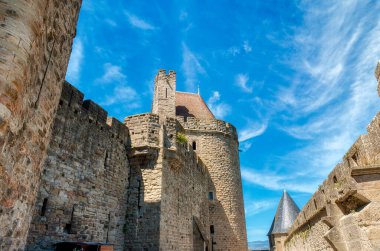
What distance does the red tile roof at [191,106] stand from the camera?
20.4 m

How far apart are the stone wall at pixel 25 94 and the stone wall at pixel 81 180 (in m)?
2.18

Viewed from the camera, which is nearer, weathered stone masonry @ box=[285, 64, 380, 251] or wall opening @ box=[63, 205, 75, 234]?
weathered stone masonry @ box=[285, 64, 380, 251]

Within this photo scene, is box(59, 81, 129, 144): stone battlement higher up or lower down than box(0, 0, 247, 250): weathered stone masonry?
higher up

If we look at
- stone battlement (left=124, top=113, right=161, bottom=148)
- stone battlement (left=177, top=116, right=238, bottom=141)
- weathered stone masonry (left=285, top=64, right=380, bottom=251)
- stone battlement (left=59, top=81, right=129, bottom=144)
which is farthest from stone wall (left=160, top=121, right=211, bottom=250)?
weathered stone masonry (left=285, top=64, right=380, bottom=251)

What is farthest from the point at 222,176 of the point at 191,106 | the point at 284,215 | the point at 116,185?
the point at 116,185

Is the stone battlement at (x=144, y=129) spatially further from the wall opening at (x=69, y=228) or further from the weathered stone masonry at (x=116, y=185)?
the wall opening at (x=69, y=228)

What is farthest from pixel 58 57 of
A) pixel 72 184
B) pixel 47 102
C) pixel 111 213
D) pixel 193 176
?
pixel 193 176

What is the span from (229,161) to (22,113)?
15048 mm

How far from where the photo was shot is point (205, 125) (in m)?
17.8

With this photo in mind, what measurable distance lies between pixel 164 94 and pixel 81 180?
11.3m

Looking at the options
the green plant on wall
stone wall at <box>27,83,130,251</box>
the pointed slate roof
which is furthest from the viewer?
the pointed slate roof

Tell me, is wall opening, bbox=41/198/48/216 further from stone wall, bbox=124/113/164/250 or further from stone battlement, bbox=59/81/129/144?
stone wall, bbox=124/113/164/250

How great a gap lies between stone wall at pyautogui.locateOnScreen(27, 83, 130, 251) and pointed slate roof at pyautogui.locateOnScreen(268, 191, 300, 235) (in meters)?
15.5

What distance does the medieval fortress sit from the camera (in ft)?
10.8
